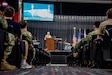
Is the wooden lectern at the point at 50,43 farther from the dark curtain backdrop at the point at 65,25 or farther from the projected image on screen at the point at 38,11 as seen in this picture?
the dark curtain backdrop at the point at 65,25

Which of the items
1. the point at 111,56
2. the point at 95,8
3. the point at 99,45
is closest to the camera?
the point at 111,56

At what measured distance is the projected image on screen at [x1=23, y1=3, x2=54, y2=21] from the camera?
14.0 meters

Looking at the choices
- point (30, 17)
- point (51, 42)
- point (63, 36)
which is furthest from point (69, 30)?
point (51, 42)

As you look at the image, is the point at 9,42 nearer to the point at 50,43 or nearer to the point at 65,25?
the point at 50,43

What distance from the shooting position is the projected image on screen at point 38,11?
13957 millimetres

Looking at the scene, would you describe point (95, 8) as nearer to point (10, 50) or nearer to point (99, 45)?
point (99, 45)

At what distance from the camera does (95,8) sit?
52.6ft

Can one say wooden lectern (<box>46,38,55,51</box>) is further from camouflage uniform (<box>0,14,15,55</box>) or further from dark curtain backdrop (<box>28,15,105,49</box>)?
camouflage uniform (<box>0,14,15,55</box>)

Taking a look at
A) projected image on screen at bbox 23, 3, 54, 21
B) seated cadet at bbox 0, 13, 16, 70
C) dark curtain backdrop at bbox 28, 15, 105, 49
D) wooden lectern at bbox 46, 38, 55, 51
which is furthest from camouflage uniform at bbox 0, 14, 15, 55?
dark curtain backdrop at bbox 28, 15, 105, 49

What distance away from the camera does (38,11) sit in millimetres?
14281

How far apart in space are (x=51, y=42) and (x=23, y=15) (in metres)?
2.60

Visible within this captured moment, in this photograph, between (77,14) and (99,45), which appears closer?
(99,45)

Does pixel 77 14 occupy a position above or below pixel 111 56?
above

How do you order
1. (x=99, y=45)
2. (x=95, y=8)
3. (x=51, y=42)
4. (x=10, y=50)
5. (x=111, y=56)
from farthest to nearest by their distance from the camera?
(x=95, y=8), (x=51, y=42), (x=99, y=45), (x=111, y=56), (x=10, y=50)
